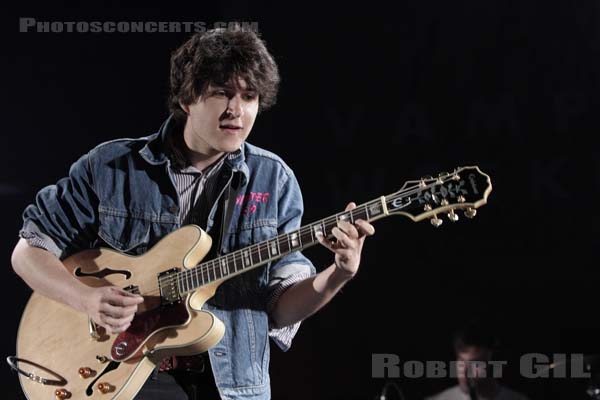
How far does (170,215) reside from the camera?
2.52 meters

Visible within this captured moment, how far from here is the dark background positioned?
3.83 meters

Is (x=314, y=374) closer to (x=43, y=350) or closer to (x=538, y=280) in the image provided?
(x=538, y=280)

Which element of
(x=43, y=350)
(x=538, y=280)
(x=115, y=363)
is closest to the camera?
(x=115, y=363)

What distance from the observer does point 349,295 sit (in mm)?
3900

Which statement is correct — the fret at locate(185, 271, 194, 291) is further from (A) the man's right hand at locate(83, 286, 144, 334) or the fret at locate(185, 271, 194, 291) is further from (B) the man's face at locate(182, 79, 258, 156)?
(B) the man's face at locate(182, 79, 258, 156)

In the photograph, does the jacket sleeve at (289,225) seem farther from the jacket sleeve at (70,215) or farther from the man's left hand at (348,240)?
the jacket sleeve at (70,215)

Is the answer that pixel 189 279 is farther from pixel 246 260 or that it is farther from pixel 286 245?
pixel 286 245

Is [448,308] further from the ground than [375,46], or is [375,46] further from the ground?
[375,46]

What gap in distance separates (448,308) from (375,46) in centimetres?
138

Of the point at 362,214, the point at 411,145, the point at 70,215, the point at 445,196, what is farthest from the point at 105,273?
the point at 411,145

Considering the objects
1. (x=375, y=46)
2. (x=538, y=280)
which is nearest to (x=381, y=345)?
(x=538, y=280)

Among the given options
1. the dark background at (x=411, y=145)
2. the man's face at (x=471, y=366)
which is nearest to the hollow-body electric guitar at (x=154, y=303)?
the dark background at (x=411, y=145)

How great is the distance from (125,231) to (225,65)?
64cm

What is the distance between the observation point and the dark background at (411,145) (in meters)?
3.83
